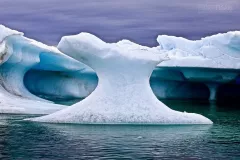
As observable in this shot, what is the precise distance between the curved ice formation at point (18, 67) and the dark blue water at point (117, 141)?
13.4 ft

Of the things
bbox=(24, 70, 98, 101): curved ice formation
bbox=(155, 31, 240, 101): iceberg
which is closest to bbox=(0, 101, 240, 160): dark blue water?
bbox=(155, 31, 240, 101): iceberg

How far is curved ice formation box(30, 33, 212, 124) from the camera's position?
1498cm

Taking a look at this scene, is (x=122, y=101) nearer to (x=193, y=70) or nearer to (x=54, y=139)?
(x=54, y=139)

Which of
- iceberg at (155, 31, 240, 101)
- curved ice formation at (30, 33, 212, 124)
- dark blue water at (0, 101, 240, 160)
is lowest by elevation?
dark blue water at (0, 101, 240, 160)

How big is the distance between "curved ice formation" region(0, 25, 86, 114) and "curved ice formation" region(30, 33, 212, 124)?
4115 millimetres

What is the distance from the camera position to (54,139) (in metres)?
12.0

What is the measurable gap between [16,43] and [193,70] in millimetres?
10449

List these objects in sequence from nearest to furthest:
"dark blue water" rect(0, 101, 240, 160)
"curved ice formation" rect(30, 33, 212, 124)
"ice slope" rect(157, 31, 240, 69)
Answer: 1. "dark blue water" rect(0, 101, 240, 160)
2. "curved ice formation" rect(30, 33, 212, 124)
3. "ice slope" rect(157, 31, 240, 69)

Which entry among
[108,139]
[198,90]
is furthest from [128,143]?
[198,90]

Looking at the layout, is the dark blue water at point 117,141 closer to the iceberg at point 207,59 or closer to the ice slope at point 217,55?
the ice slope at point 217,55

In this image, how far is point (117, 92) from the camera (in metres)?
15.3

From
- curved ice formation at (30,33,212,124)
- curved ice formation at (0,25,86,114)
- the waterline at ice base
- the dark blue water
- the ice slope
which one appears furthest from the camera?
the ice slope

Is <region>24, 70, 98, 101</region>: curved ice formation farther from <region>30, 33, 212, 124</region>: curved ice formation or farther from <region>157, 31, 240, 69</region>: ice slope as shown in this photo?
<region>30, 33, 212, 124</region>: curved ice formation

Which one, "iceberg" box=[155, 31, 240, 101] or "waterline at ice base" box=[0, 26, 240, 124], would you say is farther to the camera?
"iceberg" box=[155, 31, 240, 101]
